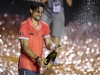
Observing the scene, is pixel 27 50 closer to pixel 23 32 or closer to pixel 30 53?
pixel 30 53

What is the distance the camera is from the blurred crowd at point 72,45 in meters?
5.00

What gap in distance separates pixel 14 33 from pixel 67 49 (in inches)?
34.3

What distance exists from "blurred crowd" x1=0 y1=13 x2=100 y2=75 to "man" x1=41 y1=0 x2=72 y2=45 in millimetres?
131

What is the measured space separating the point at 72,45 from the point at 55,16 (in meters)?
0.58

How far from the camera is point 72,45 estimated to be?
548 cm

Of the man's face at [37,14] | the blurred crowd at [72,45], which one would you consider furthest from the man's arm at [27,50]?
the blurred crowd at [72,45]

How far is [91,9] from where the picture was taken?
5527mm

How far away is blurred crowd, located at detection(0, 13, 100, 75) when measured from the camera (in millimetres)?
5004

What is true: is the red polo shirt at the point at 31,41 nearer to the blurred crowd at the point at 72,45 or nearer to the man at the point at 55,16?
the blurred crowd at the point at 72,45

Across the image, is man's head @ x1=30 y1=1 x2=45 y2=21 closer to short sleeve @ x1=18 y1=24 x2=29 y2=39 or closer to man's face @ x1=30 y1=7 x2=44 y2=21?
man's face @ x1=30 y1=7 x2=44 y2=21

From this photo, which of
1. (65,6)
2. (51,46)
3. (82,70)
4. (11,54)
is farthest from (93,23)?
(51,46)

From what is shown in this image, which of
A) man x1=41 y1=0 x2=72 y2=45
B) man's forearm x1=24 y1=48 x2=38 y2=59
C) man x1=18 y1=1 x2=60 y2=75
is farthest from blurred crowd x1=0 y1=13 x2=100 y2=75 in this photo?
man's forearm x1=24 y1=48 x2=38 y2=59

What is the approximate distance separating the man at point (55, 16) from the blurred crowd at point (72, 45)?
13 centimetres

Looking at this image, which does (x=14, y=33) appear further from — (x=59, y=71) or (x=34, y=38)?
(x=34, y=38)
